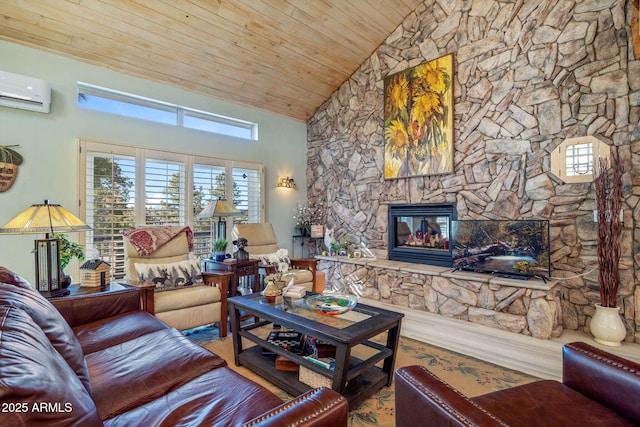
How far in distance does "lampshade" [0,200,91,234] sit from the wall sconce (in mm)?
3381

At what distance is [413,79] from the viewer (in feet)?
14.4

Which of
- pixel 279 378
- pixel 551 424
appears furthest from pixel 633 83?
pixel 279 378

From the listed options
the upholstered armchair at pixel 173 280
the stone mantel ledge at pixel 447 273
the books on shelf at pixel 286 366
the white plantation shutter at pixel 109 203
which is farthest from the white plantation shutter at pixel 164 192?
the books on shelf at pixel 286 366

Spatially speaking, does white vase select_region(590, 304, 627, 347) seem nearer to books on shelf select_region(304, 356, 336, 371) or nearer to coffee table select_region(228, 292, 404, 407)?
coffee table select_region(228, 292, 404, 407)

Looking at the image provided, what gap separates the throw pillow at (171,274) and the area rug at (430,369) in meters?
0.57

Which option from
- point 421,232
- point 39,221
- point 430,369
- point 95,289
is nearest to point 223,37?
point 39,221

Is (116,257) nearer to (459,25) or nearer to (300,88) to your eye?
(300,88)

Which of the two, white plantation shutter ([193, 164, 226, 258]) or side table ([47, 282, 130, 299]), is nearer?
side table ([47, 282, 130, 299])

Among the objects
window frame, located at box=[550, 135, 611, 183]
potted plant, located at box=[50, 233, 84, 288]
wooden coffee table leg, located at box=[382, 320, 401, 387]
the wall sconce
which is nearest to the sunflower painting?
window frame, located at box=[550, 135, 611, 183]

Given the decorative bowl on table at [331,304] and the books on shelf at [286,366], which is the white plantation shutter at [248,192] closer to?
the decorative bowl on table at [331,304]

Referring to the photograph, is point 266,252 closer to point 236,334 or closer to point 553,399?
point 236,334

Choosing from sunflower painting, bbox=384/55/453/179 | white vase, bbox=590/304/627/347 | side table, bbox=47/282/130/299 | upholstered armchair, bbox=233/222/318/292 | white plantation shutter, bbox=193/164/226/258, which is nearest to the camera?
side table, bbox=47/282/130/299

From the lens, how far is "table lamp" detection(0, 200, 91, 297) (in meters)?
2.27

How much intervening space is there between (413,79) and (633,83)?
7.53 feet
